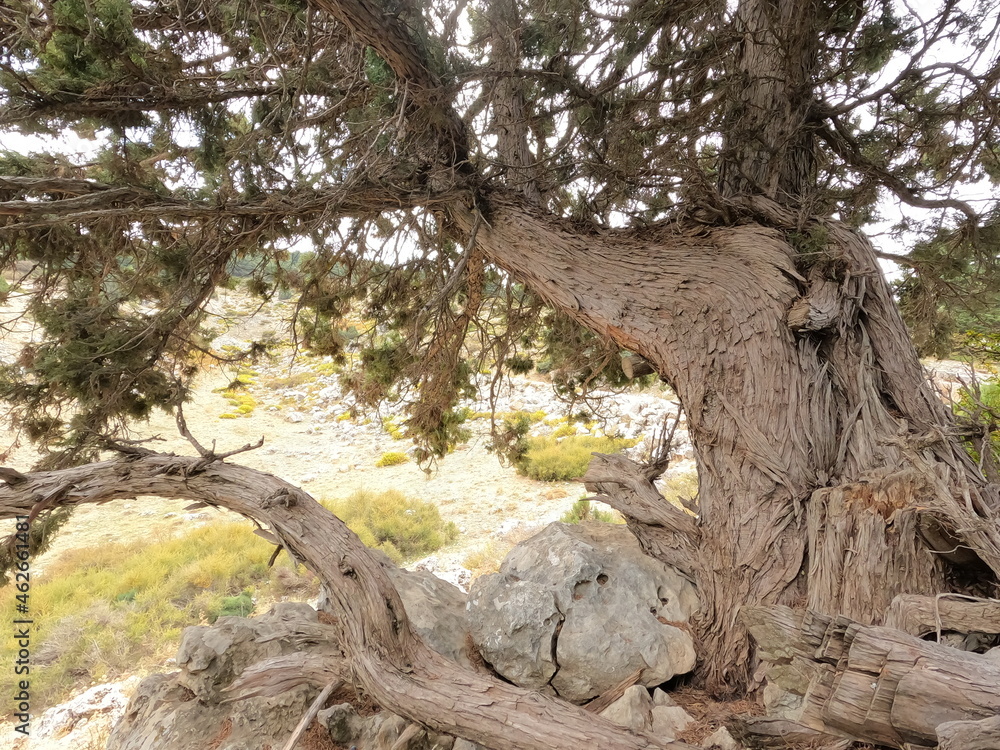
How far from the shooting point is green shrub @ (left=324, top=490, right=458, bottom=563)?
27.9 feet

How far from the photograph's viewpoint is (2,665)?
5445mm

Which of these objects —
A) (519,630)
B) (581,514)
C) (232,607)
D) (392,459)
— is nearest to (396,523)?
(232,607)

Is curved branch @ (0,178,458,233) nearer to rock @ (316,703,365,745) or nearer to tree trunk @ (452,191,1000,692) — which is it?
tree trunk @ (452,191,1000,692)

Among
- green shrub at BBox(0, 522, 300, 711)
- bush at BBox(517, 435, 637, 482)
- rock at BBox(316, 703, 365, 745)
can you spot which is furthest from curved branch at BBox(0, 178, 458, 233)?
bush at BBox(517, 435, 637, 482)

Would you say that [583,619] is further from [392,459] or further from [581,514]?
[392,459]

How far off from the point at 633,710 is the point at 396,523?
23.1 feet

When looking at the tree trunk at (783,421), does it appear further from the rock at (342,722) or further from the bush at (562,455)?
the bush at (562,455)

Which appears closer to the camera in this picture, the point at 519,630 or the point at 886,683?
the point at 886,683

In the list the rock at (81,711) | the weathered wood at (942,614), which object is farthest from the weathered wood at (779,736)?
the rock at (81,711)

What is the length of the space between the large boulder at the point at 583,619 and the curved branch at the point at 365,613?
0.77 metres

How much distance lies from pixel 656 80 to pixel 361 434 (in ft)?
41.5

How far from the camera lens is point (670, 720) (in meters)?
2.48

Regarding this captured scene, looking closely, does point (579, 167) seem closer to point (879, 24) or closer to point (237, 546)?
point (879, 24)

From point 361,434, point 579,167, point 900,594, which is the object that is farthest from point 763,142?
point 361,434
